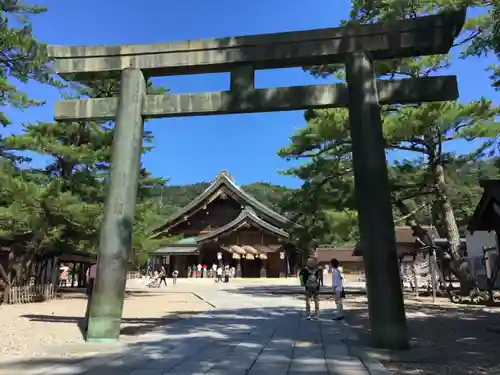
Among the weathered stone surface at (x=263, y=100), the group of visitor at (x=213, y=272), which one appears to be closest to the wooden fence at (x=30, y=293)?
the weathered stone surface at (x=263, y=100)

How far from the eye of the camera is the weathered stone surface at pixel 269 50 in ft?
22.5

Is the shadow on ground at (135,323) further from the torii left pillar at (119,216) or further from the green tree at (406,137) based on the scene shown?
the green tree at (406,137)

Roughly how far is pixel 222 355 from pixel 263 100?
4232mm

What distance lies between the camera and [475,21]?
31.5 feet

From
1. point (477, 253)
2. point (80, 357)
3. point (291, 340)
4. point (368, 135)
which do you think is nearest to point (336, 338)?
point (291, 340)

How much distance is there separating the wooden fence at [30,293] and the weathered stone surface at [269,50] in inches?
374

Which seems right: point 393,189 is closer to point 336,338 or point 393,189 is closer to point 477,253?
point 336,338

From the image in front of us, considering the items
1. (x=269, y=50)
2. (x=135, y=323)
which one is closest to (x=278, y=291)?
(x=135, y=323)

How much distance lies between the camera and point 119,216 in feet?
22.7

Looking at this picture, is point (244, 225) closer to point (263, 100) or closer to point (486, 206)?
point (486, 206)

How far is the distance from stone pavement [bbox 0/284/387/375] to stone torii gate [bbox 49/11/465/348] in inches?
33.0

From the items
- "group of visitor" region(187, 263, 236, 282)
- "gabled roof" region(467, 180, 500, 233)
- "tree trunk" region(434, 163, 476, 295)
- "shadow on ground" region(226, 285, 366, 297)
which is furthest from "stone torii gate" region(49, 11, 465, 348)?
"group of visitor" region(187, 263, 236, 282)

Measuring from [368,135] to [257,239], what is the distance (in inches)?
1037

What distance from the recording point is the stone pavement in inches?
183
